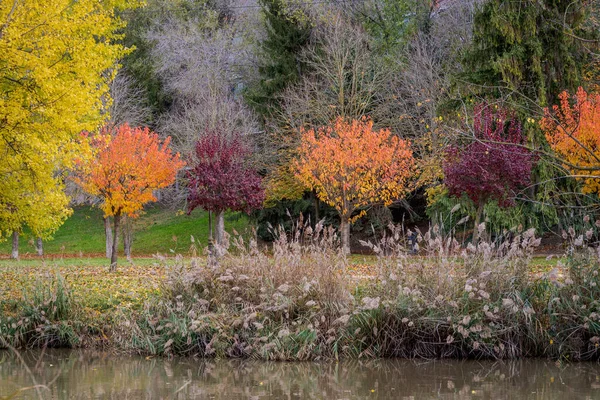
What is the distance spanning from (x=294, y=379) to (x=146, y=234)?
2983 centimetres

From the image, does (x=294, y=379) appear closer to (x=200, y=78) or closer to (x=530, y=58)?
(x=530, y=58)

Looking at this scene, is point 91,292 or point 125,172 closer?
point 91,292

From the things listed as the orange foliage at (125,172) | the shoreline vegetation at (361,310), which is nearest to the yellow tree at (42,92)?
the shoreline vegetation at (361,310)

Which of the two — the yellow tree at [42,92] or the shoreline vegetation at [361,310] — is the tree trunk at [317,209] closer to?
the yellow tree at [42,92]

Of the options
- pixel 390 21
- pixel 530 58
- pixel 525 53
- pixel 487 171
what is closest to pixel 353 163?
pixel 487 171

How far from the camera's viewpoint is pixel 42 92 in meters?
12.8

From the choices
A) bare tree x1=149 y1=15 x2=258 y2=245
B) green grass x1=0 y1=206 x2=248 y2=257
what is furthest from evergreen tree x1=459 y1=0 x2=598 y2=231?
green grass x1=0 y1=206 x2=248 y2=257

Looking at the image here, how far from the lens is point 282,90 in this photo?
32125mm

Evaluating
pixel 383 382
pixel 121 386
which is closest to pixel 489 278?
pixel 383 382

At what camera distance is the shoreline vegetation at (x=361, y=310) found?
33.2 ft

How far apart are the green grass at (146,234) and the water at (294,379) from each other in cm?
2308

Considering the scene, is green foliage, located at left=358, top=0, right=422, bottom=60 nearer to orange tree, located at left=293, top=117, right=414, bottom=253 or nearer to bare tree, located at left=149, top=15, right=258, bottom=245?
bare tree, located at left=149, top=15, right=258, bottom=245

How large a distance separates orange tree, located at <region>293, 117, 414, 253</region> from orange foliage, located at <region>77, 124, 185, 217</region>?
635 centimetres

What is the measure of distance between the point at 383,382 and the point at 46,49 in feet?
26.1
